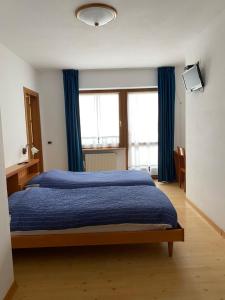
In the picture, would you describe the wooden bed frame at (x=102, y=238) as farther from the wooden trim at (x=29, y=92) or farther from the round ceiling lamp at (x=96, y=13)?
the wooden trim at (x=29, y=92)

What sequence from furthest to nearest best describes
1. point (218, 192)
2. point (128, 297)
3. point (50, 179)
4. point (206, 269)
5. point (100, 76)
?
point (100, 76) < point (50, 179) < point (218, 192) < point (206, 269) < point (128, 297)

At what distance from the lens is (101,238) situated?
93.4 inches

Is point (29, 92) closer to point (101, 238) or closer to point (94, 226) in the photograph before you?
point (94, 226)

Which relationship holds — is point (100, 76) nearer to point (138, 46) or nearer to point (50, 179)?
point (138, 46)

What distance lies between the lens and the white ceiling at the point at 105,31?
2442mm

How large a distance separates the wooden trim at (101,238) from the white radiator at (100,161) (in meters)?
3.05

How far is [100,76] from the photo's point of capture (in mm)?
5168

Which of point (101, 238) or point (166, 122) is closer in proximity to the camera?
point (101, 238)

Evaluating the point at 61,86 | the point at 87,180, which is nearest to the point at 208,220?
the point at 87,180

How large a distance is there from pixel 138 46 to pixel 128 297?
331cm

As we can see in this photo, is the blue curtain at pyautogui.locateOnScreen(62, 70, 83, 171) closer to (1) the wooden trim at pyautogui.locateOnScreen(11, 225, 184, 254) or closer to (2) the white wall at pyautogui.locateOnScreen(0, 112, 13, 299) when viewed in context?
(1) the wooden trim at pyautogui.locateOnScreen(11, 225, 184, 254)

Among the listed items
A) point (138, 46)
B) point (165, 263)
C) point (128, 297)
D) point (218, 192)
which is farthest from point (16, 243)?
point (138, 46)

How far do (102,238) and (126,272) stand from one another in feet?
1.24

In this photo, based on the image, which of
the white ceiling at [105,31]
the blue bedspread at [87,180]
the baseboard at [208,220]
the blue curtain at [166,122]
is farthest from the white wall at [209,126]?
the blue curtain at [166,122]
